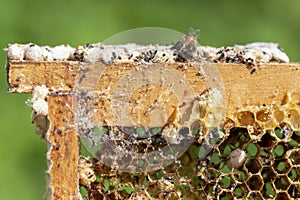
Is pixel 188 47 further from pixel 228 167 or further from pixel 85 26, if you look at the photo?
pixel 85 26

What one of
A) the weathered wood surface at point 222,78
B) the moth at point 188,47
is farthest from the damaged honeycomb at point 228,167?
the moth at point 188,47

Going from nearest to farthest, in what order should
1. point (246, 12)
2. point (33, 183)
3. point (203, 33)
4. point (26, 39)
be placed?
1. point (33, 183)
2. point (26, 39)
3. point (203, 33)
4. point (246, 12)

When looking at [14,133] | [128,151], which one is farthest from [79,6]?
[128,151]

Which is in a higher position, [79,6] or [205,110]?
[79,6]

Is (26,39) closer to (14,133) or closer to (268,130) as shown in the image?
(14,133)

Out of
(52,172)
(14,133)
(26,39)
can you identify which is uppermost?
(26,39)

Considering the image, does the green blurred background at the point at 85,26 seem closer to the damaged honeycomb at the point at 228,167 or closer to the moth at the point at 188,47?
the damaged honeycomb at the point at 228,167

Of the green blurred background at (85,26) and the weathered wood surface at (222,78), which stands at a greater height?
the green blurred background at (85,26)

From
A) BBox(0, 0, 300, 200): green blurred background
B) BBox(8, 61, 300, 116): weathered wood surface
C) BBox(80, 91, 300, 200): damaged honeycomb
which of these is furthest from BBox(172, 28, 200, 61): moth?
BBox(0, 0, 300, 200): green blurred background
